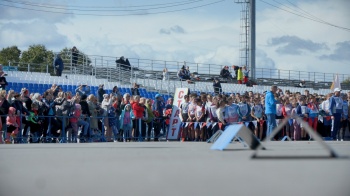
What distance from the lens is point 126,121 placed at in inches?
1000

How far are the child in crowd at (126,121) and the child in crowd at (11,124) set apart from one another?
15.5 ft

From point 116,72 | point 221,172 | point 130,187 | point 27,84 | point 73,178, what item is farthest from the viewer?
point 116,72

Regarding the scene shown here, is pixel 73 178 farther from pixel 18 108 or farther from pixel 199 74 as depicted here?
pixel 199 74

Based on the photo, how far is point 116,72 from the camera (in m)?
40.7

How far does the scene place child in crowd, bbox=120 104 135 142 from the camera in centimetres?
2527

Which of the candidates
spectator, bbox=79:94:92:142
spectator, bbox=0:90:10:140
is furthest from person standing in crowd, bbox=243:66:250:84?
spectator, bbox=0:90:10:140

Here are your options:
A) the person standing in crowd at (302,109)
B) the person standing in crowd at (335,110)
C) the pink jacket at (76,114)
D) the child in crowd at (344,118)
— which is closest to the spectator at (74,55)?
the pink jacket at (76,114)

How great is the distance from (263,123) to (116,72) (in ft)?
53.3

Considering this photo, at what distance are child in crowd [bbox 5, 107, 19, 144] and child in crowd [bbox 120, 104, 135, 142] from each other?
Result: 15.5 feet

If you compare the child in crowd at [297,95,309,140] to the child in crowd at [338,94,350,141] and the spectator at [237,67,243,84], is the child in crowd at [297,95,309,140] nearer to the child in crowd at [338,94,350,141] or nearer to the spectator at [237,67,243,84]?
the child in crowd at [338,94,350,141]

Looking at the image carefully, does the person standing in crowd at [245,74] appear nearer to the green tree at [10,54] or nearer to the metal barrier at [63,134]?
the metal barrier at [63,134]

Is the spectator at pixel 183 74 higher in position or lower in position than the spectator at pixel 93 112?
higher

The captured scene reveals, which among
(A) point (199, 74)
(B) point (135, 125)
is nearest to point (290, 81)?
(A) point (199, 74)

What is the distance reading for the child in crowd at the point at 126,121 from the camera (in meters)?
25.3
